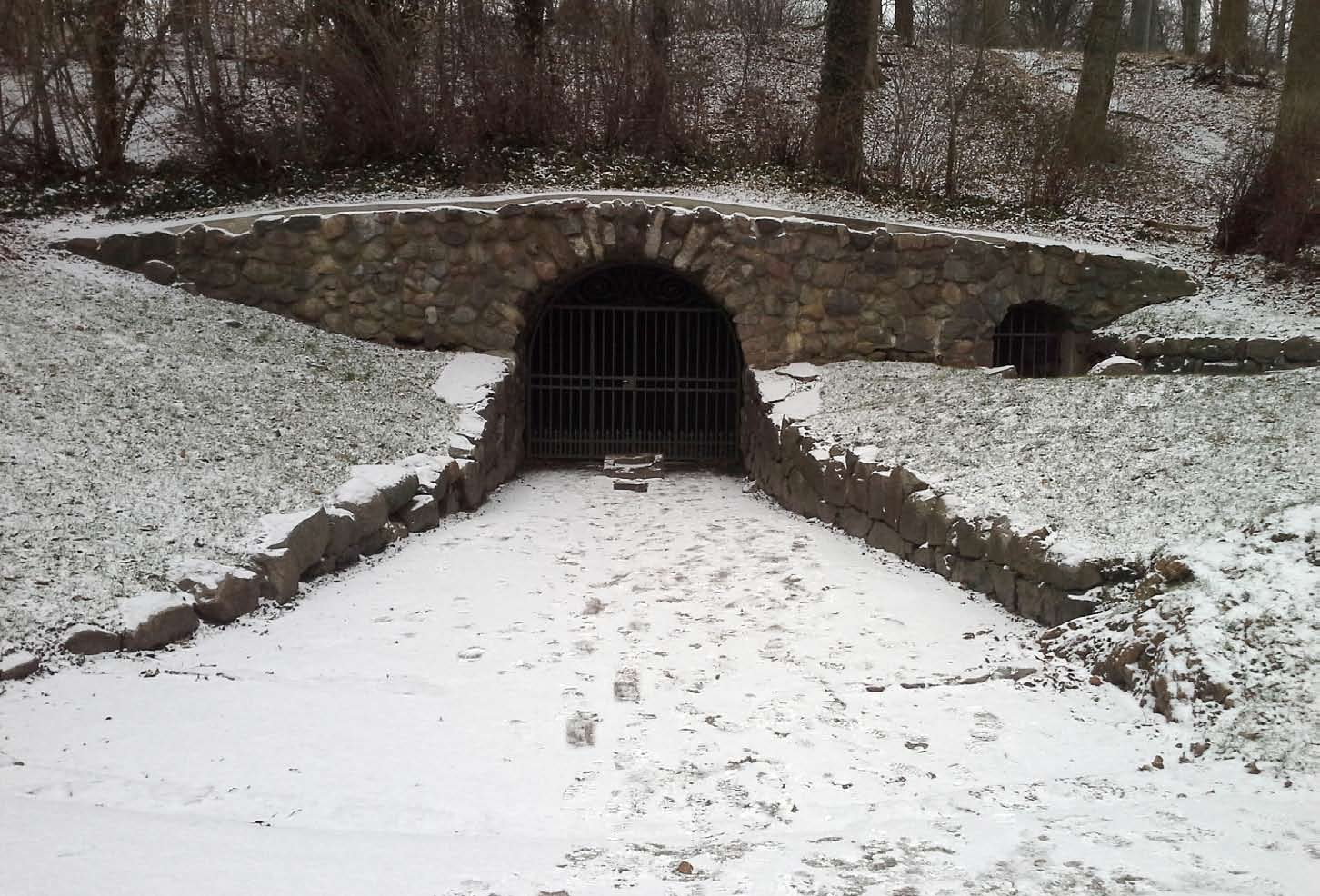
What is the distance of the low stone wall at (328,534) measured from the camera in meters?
4.76

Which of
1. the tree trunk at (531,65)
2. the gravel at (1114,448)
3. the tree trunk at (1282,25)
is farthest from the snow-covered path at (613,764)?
the tree trunk at (1282,25)

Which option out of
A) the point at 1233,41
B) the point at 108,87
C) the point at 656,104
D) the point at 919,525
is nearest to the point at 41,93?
the point at 108,87

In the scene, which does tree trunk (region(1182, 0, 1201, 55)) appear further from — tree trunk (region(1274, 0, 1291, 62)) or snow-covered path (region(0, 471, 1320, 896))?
snow-covered path (region(0, 471, 1320, 896))

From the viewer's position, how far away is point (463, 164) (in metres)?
11.7

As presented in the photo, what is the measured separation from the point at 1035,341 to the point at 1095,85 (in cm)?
507

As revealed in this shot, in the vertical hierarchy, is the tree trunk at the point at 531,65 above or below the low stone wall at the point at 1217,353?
above

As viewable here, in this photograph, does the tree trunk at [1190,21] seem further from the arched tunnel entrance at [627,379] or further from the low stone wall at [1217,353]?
the arched tunnel entrance at [627,379]

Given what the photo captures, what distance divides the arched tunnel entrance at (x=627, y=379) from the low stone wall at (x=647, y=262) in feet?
2.77

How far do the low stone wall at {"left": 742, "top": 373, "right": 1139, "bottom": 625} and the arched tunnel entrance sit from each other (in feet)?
5.15

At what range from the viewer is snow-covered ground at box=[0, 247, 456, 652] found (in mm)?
5031

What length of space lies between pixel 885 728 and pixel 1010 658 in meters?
1.10

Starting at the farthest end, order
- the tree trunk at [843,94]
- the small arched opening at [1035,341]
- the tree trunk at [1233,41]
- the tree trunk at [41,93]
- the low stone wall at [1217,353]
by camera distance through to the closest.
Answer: the tree trunk at [1233,41], the tree trunk at [843,94], the small arched opening at [1035,341], the tree trunk at [41,93], the low stone wall at [1217,353]

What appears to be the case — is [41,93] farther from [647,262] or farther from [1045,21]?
[1045,21]

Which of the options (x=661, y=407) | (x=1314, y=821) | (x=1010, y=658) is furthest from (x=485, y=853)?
(x=661, y=407)
